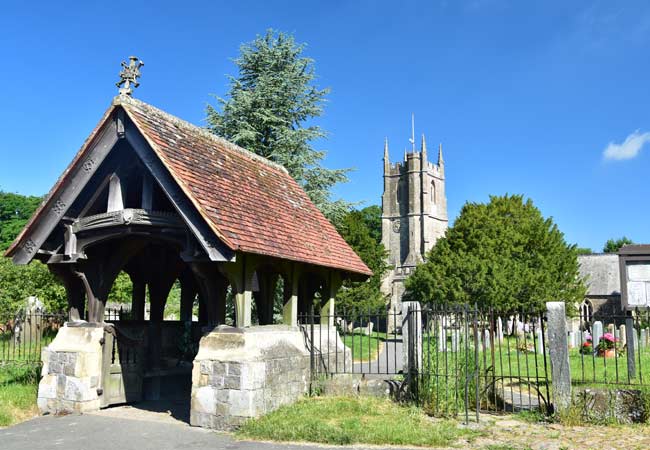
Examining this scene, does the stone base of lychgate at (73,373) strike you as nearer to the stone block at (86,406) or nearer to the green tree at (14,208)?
the stone block at (86,406)

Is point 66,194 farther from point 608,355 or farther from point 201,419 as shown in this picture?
Result: point 608,355

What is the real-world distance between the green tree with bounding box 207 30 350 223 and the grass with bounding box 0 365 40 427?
12035 millimetres

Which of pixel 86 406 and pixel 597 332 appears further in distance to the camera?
pixel 597 332

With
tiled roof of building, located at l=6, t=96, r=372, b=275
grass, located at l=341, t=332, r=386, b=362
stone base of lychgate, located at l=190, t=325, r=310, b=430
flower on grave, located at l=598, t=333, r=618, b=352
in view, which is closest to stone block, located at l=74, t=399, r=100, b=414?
stone base of lychgate, located at l=190, t=325, r=310, b=430

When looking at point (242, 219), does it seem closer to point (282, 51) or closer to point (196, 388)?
point (196, 388)

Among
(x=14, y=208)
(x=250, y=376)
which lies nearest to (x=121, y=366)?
(x=250, y=376)

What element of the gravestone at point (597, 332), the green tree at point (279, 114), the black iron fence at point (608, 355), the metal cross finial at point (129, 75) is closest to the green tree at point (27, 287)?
the green tree at point (279, 114)

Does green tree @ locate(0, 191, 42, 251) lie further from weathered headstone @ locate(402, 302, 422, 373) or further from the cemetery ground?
weathered headstone @ locate(402, 302, 422, 373)

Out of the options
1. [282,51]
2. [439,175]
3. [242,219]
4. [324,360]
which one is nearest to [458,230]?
[282,51]

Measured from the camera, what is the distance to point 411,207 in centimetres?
7544

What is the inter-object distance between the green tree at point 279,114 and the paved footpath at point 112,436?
1398 cm

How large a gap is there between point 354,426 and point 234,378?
206 centimetres

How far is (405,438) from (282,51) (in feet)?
63.5

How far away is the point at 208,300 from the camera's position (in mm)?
9758
